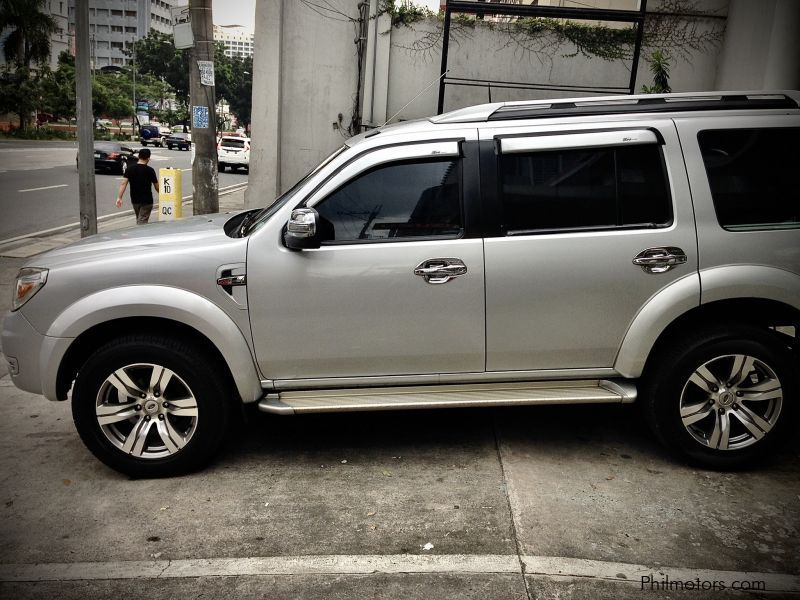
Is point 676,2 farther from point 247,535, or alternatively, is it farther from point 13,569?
point 13,569

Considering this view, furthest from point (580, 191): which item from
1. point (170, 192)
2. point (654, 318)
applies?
point (170, 192)

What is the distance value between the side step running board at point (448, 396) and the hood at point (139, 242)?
3.30 ft

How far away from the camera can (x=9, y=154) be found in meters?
33.4

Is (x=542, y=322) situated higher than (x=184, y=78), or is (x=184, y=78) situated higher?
(x=184, y=78)

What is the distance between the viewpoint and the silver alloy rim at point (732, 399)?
4102 millimetres

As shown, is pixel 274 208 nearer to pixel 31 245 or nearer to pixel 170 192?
pixel 170 192

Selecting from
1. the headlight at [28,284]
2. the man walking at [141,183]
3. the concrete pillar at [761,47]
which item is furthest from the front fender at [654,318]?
the man walking at [141,183]

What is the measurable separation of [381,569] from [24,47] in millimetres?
58438

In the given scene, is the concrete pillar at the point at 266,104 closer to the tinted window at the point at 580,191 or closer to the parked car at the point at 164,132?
the tinted window at the point at 580,191

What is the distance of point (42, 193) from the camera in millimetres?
19188

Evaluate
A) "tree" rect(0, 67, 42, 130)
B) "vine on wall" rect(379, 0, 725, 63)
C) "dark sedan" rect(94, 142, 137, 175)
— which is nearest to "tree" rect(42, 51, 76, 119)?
"tree" rect(0, 67, 42, 130)

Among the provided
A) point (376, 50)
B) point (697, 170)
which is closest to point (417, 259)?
point (697, 170)

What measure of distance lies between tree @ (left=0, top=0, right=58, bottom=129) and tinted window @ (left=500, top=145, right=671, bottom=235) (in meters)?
53.8

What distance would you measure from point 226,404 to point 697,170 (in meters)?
3.02
